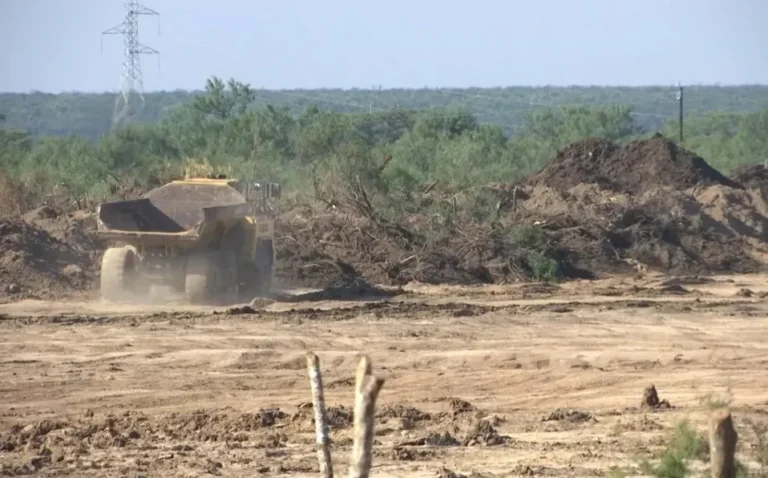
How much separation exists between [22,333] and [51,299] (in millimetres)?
3279

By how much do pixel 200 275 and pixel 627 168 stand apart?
55.1ft

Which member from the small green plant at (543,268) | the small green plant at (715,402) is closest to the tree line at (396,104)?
the small green plant at (543,268)

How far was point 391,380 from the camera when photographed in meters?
13.8

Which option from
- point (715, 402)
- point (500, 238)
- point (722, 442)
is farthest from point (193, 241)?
point (722, 442)

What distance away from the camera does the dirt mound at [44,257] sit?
2014 centimetres

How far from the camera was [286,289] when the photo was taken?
2120cm

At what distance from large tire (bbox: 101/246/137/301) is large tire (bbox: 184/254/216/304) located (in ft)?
2.75

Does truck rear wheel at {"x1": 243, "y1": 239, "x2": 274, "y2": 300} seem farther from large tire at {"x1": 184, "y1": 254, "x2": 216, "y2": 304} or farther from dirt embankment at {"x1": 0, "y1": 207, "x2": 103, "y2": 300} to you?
dirt embankment at {"x1": 0, "y1": 207, "x2": 103, "y2": 300}

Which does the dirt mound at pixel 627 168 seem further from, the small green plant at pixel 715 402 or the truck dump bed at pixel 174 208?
the small green plant at pixel 715 402

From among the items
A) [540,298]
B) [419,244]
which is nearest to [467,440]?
[540,298]

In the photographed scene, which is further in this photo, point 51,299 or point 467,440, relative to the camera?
point 51,299

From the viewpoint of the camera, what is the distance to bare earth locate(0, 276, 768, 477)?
34.2 ft

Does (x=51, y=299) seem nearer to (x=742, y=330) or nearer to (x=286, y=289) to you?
(x=286, y=289)

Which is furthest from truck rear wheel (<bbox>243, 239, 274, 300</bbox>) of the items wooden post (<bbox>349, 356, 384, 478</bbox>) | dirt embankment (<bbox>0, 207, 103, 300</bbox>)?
wooden post (<bbox>349, 356, 384, 478</bbox>)
